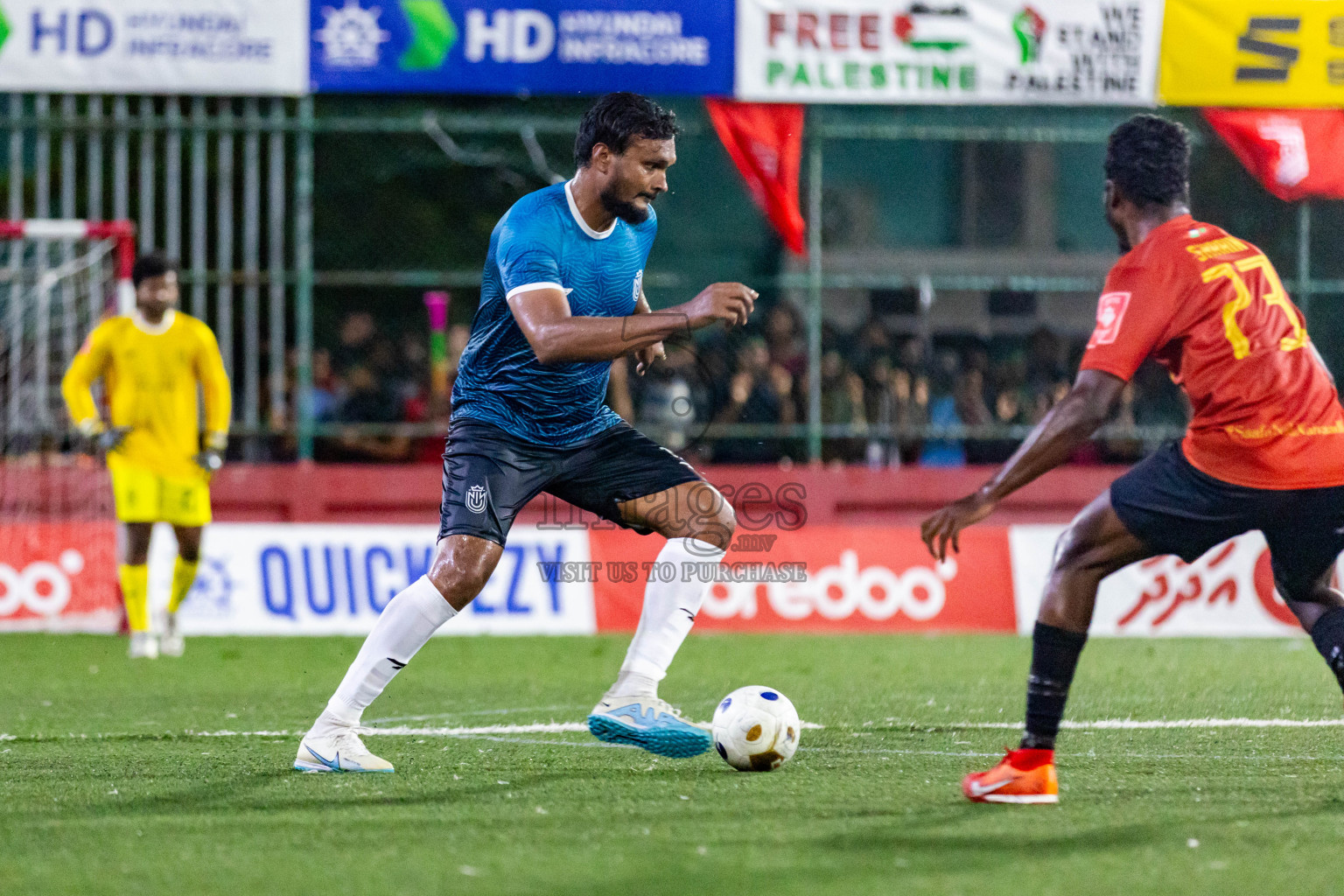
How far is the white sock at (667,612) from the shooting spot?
6.07 m

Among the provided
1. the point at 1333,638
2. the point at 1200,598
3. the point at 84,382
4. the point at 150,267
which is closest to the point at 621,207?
the point at 1333,638

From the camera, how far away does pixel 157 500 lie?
34.9 ft

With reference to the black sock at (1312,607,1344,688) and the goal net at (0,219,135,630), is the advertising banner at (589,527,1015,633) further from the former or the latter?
the black sock at (1312,607,1344,688)

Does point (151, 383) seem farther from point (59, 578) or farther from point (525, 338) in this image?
point (525, 338)

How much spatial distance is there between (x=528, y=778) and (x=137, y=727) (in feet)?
8.03

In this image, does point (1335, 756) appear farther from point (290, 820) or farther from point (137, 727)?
point (137, 727)

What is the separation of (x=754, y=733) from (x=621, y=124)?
2.10 m

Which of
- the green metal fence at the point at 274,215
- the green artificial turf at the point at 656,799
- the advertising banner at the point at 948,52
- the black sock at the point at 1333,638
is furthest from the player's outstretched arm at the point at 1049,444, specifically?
the advertising banner at the point at 948,52

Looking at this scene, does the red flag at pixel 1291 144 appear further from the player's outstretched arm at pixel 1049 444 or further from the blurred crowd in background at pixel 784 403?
the player's outstretched arm at pixel 1049 444

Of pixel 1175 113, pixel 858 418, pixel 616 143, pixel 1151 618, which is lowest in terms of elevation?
pixel 1151 618

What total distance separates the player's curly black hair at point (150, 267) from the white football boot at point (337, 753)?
5.32m

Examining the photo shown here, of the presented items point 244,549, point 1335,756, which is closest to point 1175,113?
point 244,549

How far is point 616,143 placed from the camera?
5.84 meters

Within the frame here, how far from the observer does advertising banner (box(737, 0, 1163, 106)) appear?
13.5 m
